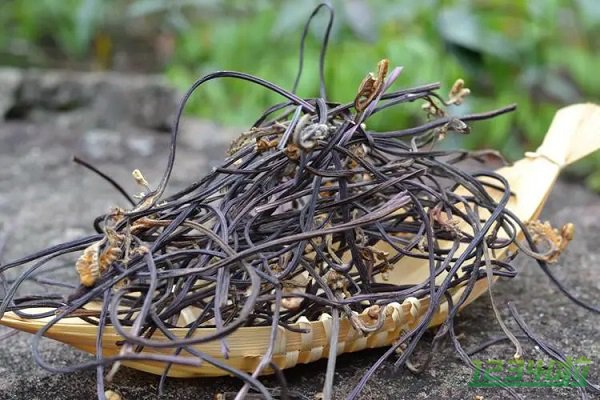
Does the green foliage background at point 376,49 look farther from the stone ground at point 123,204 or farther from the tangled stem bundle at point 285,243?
the tangled stem bundle at point 285,243

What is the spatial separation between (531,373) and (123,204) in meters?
0.56

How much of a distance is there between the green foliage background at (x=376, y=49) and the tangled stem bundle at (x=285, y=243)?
678 millimetres

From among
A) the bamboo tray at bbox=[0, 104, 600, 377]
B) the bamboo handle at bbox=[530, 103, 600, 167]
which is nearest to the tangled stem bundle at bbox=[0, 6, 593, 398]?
the bamboo tray at bbox=[0, 104, 600, 377]

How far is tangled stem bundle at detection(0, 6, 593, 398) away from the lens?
0.39 metres

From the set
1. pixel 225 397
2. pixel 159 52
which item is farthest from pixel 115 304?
pixel 159 52

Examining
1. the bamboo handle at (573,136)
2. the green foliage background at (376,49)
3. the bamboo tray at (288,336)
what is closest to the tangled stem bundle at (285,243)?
the bamboo tray at (288,336)

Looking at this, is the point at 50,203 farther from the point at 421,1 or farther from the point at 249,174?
the point at 421,1

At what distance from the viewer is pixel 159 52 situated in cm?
181

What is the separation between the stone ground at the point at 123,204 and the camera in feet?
1.47

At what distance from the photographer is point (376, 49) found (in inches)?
49.6

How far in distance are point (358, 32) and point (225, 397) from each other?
0.87 metres

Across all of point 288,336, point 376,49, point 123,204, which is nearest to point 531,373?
point 288,336

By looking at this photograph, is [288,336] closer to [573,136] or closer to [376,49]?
[573,136]

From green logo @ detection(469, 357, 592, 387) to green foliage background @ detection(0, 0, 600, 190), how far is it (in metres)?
0.65
